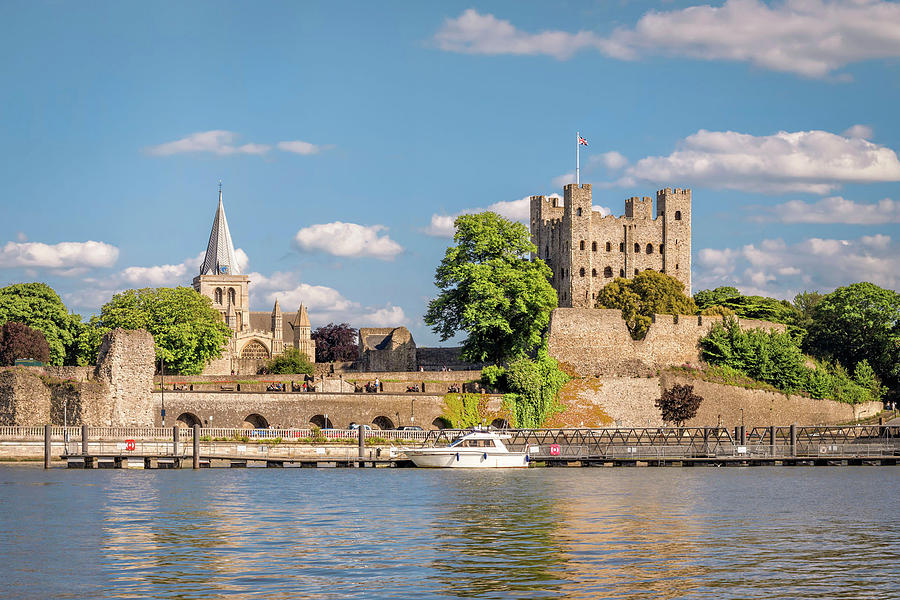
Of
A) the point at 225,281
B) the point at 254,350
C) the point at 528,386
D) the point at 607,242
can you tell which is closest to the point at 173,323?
the point at 528,386

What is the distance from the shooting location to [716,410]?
213ft

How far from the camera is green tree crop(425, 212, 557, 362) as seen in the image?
63.8 metres

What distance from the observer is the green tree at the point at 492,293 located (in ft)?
209

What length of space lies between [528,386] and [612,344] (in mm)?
5973

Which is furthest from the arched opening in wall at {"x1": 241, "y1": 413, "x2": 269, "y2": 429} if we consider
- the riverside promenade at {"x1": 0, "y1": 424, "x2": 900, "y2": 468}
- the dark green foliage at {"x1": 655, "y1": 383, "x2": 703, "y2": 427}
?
the dark green foliage at {"x1": 655, "y1": 383, "x2": 703, "y2": 427}

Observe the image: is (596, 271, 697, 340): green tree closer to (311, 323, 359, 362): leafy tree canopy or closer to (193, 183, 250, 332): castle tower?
(311, 323, 359, 362): leafy tree canopy

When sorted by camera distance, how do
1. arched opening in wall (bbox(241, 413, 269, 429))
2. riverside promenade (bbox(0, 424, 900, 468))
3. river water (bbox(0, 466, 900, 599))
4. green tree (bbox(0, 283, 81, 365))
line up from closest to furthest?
river water (bbox(0, 466, 900, 599)) < riverside promenade (bbox(0, 424, 900, 468)) < arched opening in wall (bbox(241, 413, 269, 429)) < green tree (bbox(0, 283, 81, 365))

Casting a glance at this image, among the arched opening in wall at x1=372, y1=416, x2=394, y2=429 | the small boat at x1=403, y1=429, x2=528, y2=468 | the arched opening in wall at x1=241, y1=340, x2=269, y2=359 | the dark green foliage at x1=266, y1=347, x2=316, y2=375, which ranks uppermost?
the arched opening in wall at x1=241, y1=340, x2=269, y2=359

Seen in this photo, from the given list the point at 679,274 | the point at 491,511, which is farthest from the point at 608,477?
the point at 679,274

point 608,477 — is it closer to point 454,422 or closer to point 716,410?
point 454,422

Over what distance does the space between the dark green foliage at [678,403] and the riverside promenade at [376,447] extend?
376 centimetres

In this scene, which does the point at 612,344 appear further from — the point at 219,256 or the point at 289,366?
the point at 219,256

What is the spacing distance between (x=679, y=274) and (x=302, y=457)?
54.5 meters

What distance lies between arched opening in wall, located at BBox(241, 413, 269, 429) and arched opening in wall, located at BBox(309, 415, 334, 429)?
7.20 ft
